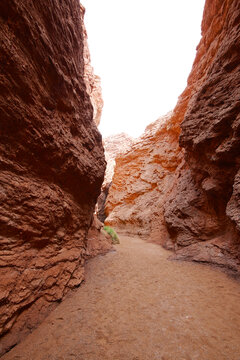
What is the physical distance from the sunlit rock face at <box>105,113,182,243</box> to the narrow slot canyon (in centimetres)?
652

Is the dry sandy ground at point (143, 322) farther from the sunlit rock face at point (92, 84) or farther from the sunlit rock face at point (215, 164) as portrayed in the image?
the sunlit rock face at point (92, 84)

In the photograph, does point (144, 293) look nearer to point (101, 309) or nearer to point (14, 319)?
point (101, 309)

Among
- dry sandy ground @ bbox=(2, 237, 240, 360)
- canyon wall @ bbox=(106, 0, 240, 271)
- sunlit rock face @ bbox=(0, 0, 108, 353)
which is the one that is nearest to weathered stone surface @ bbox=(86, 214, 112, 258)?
sunlit rock face @ bbox=(0, 0, 108, 353)

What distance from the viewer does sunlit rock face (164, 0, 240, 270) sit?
20.1 feet

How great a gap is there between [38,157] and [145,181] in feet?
49.8

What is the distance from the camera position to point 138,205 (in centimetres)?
1720

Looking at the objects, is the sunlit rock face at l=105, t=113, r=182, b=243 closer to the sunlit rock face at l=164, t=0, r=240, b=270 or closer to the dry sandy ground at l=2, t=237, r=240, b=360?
the sunlit rock face at l=164, t=0, r=240, b=270

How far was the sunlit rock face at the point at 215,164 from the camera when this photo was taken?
614 centimetres

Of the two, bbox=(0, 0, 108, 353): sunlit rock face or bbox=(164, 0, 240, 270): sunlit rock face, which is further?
bbox=(164, 0, 240, 270): sunlit rock face

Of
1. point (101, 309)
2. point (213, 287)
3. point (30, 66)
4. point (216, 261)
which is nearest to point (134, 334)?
point (101, 309)

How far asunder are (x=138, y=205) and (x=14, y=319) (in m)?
14.9

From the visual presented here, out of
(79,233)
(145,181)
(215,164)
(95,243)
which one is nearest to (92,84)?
(215,164)

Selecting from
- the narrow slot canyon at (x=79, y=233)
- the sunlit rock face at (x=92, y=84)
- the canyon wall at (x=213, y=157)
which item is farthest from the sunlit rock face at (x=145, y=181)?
the sunlit rock face at (x=92, y=84)

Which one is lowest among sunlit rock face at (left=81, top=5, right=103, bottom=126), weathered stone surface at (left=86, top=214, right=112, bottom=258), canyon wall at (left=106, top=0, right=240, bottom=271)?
weathered stone surface at (left=86, top=214, right=112, bottom=258)
